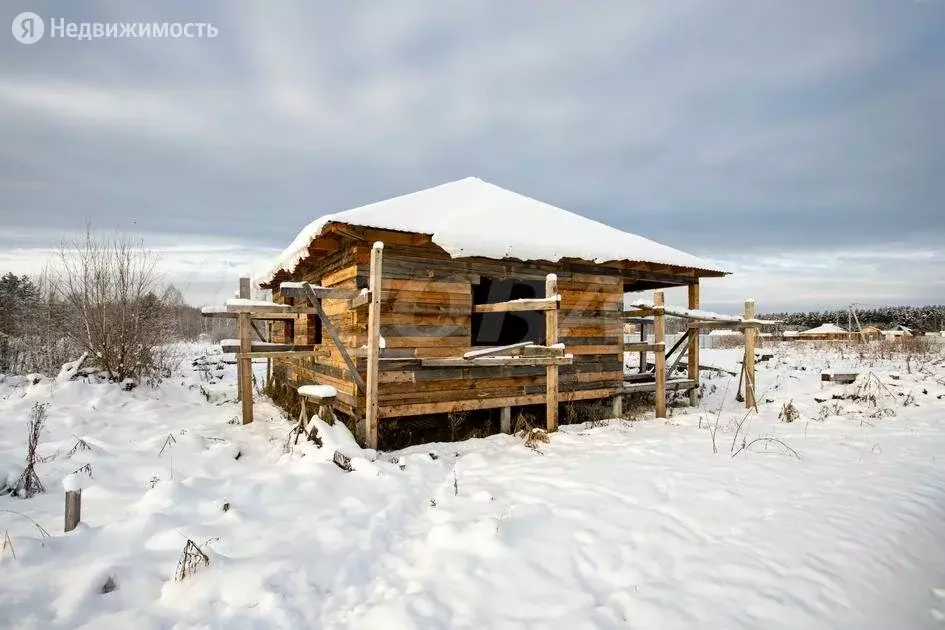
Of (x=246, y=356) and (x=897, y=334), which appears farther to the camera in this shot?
(x=897, y=334)

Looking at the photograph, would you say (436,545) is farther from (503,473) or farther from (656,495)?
(656,495)

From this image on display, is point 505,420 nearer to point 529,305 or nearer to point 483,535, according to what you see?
point 529,305

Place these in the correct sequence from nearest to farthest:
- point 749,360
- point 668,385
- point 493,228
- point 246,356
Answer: point 246,356 → point 493,228 → point 749,360 → point 668,385

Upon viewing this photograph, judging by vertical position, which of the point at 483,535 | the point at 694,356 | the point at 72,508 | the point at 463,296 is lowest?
the point at 483,535

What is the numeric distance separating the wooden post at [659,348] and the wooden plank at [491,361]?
88.6 inches

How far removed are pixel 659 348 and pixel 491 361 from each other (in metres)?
3.58

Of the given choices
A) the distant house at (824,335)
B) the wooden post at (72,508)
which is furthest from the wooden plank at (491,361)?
the distant house at (824,335)

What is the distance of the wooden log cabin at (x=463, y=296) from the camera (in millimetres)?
6684

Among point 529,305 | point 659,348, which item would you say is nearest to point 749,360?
point 659,348

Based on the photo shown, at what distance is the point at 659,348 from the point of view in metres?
8.44

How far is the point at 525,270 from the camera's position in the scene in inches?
315

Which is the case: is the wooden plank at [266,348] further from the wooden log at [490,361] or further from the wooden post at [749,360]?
the wooden post at [749,360]

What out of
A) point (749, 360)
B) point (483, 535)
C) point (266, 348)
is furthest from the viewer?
point (749, 360)

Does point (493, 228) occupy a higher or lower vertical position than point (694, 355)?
higher
